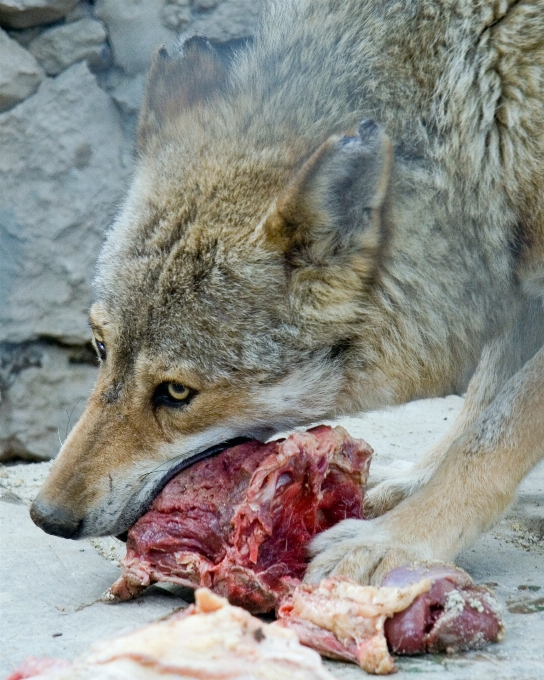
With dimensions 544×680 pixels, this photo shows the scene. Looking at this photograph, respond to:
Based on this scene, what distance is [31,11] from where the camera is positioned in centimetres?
648

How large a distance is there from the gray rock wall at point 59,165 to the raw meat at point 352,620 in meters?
4.25

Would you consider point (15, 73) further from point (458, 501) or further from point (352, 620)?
point (352, 620)

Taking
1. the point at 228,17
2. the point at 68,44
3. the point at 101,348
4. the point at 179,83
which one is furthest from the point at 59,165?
the point at 101,348

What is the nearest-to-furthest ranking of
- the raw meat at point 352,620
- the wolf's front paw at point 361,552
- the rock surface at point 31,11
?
the raw meat at point 352,620, the wolf's front paw at point 361,552, the rock surface at point 31,11

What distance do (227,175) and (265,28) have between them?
74cm

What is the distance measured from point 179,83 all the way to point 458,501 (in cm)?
192

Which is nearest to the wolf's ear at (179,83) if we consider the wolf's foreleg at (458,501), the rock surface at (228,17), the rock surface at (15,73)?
the wolf's foreleg at (458,501)

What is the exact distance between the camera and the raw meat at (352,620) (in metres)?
2.48

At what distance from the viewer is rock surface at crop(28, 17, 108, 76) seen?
21.9 feet

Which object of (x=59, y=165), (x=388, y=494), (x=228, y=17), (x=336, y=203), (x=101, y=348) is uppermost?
(x=228, y=17)

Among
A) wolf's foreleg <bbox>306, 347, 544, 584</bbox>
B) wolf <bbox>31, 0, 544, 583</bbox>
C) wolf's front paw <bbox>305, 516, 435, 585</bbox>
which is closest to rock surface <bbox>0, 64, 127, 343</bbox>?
wolf <bbox>31, 0, 544, 583</bbox>

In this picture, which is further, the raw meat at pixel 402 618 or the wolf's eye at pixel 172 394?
the wolf's eye at pixel 172 394

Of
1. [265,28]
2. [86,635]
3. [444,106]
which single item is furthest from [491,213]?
[86,635]

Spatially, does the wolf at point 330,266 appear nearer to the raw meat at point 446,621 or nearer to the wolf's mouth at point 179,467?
the wolf's mouth at point 179,467
